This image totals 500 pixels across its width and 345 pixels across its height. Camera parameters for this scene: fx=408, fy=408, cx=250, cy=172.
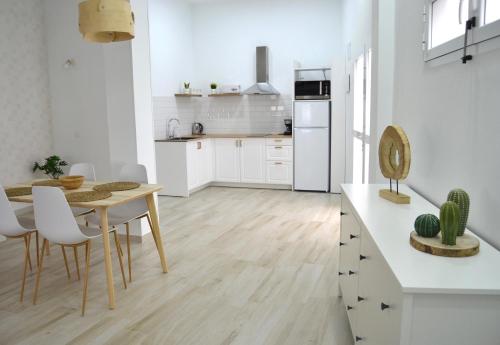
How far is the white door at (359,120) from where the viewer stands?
14.3 ft

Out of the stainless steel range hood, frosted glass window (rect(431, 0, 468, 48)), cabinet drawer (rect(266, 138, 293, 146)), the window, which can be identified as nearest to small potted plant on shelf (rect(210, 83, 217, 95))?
the stainless steel range hood

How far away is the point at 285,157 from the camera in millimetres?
6695

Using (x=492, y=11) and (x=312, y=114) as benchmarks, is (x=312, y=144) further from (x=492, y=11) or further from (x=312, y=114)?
(x=492, y=11)

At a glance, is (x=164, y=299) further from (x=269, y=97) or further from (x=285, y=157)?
(x=269, y=97)

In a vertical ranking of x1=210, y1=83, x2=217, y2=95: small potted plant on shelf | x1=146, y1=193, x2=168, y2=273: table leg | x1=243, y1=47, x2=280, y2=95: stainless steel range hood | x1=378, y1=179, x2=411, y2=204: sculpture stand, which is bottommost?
x1=146, y1=193, x2=168, y2=273: table leg

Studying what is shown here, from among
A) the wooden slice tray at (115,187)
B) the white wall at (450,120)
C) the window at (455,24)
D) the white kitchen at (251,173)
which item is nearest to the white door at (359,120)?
the white kitchen at (251,173)

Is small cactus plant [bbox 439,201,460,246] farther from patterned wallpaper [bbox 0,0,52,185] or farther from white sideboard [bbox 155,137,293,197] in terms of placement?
white sideboard [bbox 155,137,293,197]

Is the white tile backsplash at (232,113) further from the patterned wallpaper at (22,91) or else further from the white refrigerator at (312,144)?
the patterned wallpaper at (22,91)

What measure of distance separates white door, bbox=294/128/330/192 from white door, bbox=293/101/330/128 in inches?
3.7

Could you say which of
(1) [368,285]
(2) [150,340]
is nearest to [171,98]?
(2) [150,340]

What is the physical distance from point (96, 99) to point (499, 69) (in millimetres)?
4928

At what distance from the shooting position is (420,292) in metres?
1.19

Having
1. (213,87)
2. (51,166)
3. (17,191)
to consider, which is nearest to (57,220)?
(17,191)

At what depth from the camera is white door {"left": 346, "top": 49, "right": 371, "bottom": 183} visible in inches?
171
